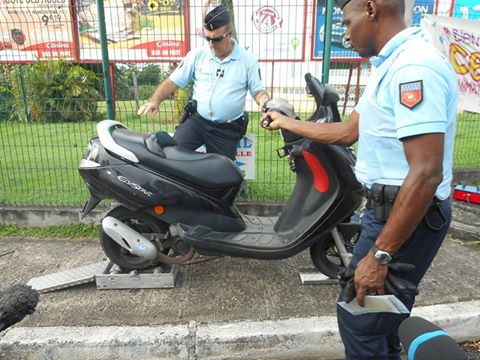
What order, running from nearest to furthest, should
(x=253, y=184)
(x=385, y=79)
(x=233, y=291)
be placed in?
(x=385, y=79) → (x=233, y=291) → (x=253, y=184)

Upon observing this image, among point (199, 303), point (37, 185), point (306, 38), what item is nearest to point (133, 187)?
point (199, 303)

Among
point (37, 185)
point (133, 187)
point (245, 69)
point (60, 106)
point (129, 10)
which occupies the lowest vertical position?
point (37, 185)

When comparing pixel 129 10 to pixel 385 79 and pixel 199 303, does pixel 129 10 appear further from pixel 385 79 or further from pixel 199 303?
pixel 385 79

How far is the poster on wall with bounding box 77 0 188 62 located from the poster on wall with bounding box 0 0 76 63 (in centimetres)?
24

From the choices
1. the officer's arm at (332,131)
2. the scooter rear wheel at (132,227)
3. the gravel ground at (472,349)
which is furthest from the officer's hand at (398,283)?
the scooter rear wheel at (132,227)

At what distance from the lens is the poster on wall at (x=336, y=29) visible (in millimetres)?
4215

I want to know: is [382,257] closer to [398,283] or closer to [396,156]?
[398,283]

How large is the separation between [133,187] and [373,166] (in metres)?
1.79

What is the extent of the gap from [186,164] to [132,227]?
68 centimetres

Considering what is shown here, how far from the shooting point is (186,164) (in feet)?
9.82

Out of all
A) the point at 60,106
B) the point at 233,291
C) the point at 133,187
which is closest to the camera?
the point at 133,187

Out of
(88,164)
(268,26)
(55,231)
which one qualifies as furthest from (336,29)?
(55,231)

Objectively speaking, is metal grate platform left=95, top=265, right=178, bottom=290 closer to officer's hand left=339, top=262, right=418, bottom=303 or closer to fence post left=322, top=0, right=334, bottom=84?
officer's hand left=339, top=262, right=418, bottom=303

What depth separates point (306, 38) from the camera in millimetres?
4629
